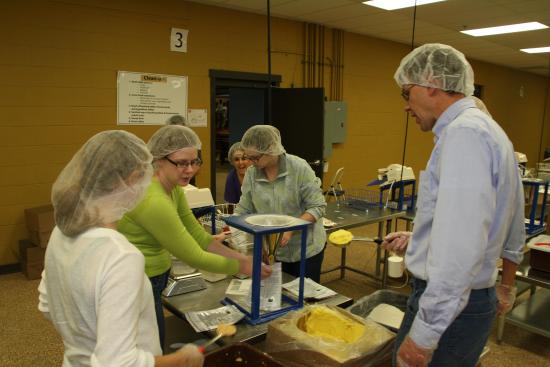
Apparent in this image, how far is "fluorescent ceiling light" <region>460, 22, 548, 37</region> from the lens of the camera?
18.1 feet

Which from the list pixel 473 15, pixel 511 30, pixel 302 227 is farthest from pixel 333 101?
pixel 302 227

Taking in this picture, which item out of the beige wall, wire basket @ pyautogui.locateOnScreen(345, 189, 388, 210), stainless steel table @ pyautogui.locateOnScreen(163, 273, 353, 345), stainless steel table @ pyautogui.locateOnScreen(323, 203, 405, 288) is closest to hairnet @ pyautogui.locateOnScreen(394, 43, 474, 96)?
stainless steel table @ pyautogui.locateOnScreen(163, 273, 353, 345)

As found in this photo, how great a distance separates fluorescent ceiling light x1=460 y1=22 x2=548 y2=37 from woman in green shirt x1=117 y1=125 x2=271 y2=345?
5458mm

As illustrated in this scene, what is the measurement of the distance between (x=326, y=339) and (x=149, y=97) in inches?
146

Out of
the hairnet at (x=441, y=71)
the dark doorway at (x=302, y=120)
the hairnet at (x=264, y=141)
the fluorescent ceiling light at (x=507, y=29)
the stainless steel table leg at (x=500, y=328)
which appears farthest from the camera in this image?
the fluorescent ceiling light at (x=507, y=29)

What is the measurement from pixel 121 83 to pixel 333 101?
2.95 m

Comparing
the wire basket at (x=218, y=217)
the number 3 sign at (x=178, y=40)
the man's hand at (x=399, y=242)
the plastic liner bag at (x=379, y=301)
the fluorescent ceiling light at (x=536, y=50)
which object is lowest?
the plastic liner bag at (x=379, y=301)

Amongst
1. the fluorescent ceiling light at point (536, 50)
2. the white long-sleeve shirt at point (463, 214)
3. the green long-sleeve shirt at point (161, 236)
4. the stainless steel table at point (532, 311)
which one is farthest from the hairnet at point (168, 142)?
the fluorescent ceiling light at point (536, 50)

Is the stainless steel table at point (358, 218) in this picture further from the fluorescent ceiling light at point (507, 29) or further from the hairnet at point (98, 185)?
the fluorescent ceiling light at point (507, 29)

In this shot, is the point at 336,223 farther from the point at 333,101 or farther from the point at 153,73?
the point at 333,101

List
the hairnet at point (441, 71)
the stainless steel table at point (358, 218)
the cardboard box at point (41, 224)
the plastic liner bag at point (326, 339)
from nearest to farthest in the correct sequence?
the hairnet at point (441, 71) → the plastic liner bag at point (326, 339) → the stainless steel table at point (358, 218) → the cardboard box at point (41, 224)

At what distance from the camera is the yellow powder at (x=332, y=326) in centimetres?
150

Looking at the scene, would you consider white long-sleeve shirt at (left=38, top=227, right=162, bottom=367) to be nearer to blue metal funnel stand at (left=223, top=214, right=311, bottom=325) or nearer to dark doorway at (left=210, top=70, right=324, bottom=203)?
blue metal funnel stand at (left=223, top=214, right=311, bottom=325)

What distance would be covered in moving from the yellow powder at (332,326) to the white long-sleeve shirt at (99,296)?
68 centimetres
